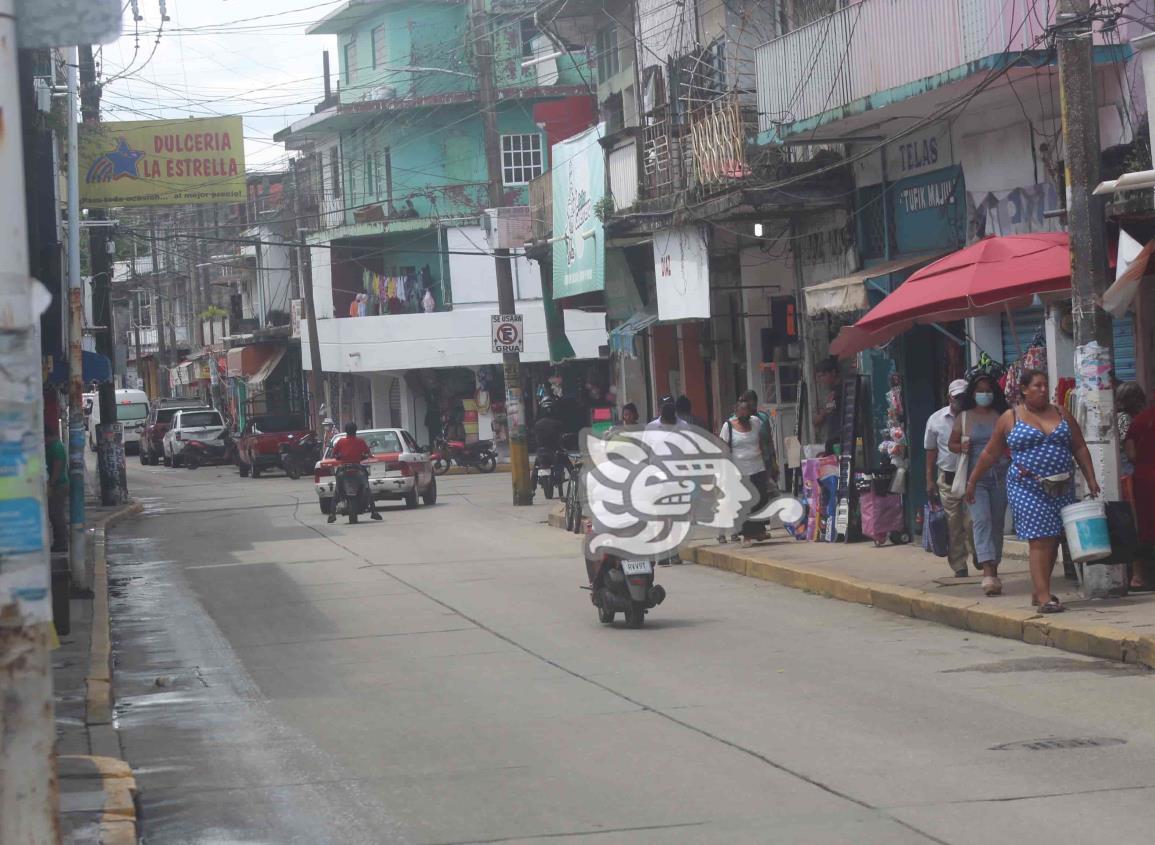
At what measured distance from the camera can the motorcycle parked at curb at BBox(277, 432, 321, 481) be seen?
1839 inches

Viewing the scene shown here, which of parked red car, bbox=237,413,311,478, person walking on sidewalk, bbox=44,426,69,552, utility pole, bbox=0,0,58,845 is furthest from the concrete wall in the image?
utility pole, bbox=0,0,58,845

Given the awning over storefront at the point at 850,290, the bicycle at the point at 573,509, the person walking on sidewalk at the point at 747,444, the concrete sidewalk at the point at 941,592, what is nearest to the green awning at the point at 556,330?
the bicycle at the point at 573,509

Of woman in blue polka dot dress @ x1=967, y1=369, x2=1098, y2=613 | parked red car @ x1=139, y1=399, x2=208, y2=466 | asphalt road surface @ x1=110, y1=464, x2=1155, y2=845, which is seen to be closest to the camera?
asphalt road surface @ x1=110, y1=464, x2=1155, y2=845

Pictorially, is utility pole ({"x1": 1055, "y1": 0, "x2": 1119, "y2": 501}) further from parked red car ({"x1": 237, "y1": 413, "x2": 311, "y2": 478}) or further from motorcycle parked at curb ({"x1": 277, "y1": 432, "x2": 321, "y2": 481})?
parked red car ({"x1": 237, "y1": 413, "x2": 311, "y2": 478})

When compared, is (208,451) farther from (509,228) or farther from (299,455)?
(509,228)

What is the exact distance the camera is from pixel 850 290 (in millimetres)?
19406

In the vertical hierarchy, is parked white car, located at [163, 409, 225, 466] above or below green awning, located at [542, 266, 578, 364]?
below

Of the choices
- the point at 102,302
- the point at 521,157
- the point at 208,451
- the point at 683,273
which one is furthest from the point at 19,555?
the point at 208,451

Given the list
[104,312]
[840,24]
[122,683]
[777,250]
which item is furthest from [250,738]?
[104,312]

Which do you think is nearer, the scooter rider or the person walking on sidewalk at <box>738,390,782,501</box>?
the person walking on sidewalk at <box>738,390,782,501</box>

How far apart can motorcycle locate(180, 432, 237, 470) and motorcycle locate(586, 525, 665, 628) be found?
4412cm

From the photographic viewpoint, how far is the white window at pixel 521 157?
180 ft

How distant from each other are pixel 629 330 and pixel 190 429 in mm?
30769

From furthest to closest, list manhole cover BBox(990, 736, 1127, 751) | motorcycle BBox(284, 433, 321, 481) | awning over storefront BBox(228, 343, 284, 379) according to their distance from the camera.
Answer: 1. awning over storefront BBox(228, 343, 284, 379)
2. motorcycle BBox(284, 433, 321, 481)
3. manhole cover BBox(990, 736, 1127, 751)
